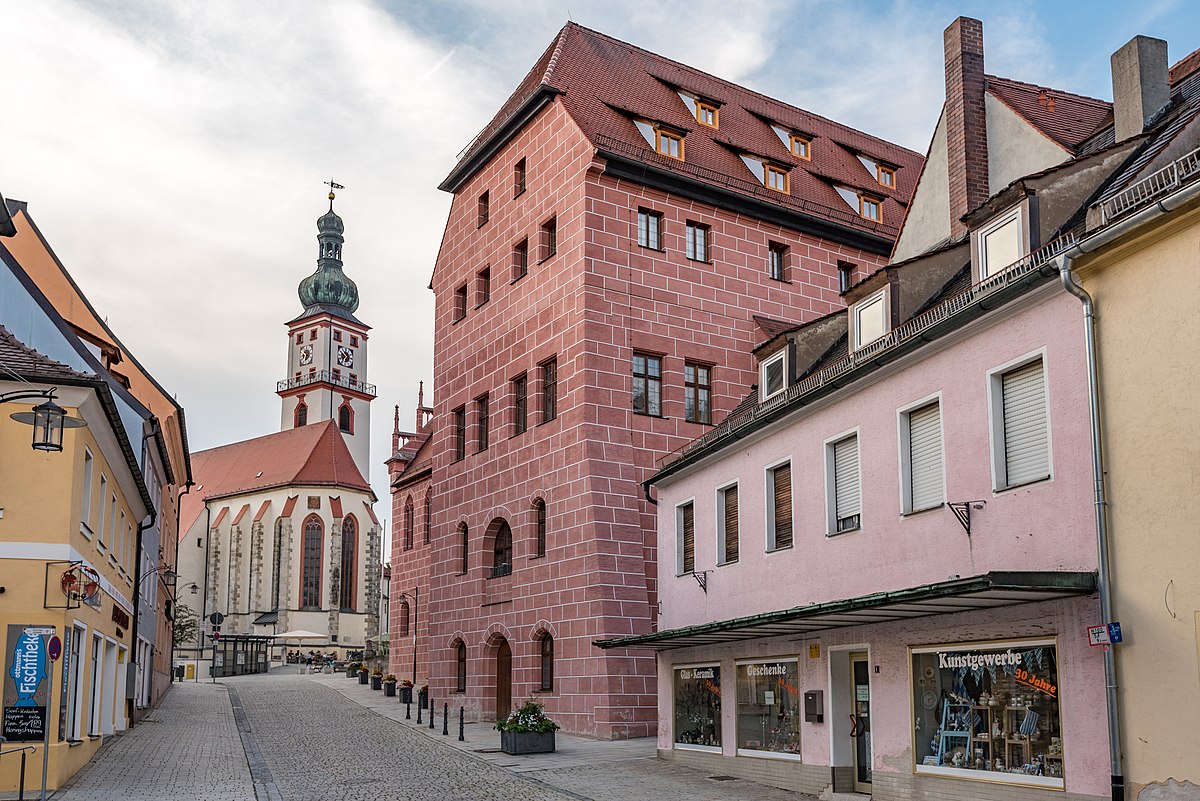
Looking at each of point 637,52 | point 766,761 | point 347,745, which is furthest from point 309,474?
point 766,761

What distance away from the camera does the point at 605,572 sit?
31625mm

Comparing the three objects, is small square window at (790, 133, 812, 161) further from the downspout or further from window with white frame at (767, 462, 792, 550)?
the downspout

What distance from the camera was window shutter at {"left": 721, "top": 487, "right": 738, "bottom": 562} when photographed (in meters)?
22.4

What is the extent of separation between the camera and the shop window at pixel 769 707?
19625mm

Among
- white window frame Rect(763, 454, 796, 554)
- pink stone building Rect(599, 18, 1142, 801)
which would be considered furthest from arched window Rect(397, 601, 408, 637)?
white window frame Rect(763, 454, 796, 554)

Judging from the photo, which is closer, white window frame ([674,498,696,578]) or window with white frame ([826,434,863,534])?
window with white frame ([826,434,863,534])

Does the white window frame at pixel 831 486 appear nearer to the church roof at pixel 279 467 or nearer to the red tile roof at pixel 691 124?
the red tile roof at pixel 691 124

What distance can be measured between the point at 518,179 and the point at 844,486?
21725 millimetres

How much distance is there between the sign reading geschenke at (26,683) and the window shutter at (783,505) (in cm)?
1119

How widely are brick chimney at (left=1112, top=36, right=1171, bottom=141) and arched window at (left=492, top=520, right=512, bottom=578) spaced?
22469mm

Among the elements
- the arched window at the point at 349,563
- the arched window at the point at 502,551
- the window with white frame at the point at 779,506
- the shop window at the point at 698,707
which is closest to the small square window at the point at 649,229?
the arched window at the point at 502,551

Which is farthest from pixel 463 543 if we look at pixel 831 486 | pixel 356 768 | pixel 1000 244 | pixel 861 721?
pixel 1000 244

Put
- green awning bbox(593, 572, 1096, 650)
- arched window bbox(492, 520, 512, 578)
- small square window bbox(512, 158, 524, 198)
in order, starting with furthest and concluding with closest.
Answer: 1. small square window bbox(512, 158, 524, 198)
2. arched window bbox(492, 520, 512, 578)
3. green awning bbox(593, 572, 1096, 650)

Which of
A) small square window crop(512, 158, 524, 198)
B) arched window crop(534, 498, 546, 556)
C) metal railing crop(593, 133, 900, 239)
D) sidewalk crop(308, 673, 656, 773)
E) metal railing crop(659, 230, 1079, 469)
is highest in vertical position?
small square window crop(512, 158, 524, 198)
